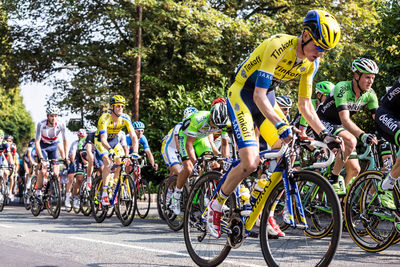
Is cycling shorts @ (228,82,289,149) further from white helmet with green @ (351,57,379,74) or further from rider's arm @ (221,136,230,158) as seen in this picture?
rider's arm @ (221,136,230,158)

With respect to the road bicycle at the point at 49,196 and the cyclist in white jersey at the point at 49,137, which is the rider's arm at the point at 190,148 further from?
the cyclist in white jersey at the point at 49,137

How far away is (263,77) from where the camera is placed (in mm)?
4961

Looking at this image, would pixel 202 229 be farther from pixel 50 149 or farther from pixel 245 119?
pixel 50 149

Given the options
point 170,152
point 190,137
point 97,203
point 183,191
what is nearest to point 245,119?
point 190,137

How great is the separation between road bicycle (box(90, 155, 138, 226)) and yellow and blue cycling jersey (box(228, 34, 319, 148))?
4.80 meters

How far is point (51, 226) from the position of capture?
990cm

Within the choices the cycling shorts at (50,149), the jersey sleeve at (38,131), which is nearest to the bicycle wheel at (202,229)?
the jersey sleeve at (38,131)

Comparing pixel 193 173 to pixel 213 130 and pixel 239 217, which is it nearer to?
pixel 213 130

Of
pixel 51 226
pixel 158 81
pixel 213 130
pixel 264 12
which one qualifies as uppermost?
pixel 264 12

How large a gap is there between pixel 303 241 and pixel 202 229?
127cm

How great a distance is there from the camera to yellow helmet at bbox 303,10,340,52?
461 centimetres

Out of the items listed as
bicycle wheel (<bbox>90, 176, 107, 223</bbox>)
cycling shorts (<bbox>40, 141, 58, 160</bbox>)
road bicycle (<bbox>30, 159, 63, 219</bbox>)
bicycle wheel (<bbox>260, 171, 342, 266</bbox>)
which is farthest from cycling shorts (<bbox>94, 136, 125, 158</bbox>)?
bicycle wheel (<bbox>260, 171, 342, 266</bbox>)

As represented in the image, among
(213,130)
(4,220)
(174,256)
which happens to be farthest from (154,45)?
(174,256)

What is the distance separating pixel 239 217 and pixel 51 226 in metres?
5.65
